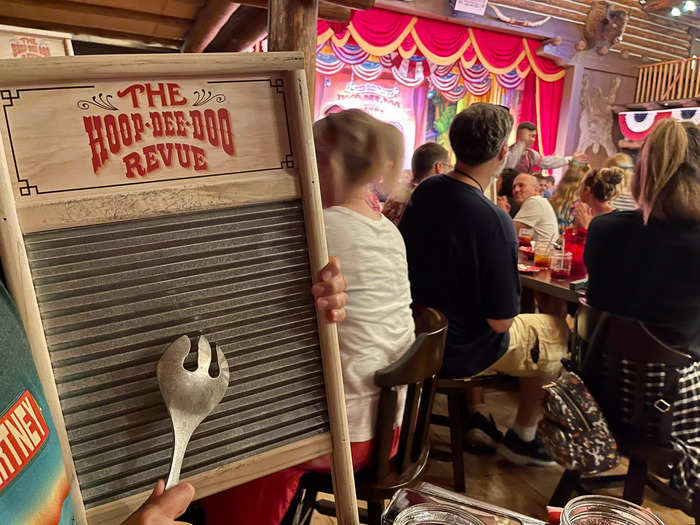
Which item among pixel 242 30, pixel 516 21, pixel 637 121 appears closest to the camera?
pixel 242 30

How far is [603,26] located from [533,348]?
28.7 feet

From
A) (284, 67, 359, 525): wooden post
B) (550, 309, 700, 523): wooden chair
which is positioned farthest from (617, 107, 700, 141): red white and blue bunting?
(284, 67, 359, 525): wooden post

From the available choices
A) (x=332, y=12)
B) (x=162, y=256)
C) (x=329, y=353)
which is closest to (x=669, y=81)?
(x=332, y=12)

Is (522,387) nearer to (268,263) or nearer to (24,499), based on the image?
(268,263)

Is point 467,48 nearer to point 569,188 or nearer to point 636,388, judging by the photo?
point 569,188

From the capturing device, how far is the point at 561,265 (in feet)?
10.2

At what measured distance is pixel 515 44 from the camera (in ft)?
28.6

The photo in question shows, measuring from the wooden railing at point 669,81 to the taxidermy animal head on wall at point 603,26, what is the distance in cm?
138

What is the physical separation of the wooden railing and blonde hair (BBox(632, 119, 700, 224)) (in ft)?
29.5

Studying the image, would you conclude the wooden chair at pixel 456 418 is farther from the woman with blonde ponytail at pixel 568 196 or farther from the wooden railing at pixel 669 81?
the wooden railing at pixel 669 81

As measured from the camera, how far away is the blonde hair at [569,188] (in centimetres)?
432

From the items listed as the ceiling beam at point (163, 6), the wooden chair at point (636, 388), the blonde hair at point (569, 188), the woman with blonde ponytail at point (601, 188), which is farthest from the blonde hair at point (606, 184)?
the ceiling beam at point (163, 6)

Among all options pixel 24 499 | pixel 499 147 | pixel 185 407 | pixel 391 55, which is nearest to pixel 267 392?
pixel 185 407

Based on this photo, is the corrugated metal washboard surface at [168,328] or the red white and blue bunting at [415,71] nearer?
the corrugated metal washboard surface at [168,328]
